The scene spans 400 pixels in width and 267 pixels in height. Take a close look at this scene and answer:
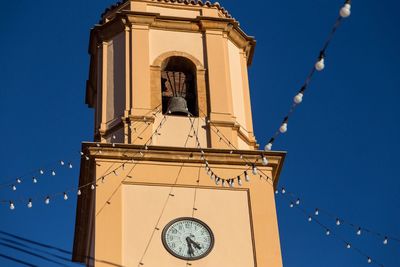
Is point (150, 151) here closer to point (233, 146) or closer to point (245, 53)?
point (233, 146)

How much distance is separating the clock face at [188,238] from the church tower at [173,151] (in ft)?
0.06

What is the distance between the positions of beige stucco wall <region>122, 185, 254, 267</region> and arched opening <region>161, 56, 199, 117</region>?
215 cm

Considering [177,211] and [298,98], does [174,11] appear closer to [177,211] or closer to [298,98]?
[177,211]

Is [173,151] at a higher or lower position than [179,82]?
lower

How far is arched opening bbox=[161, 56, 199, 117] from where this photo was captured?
22234 mm

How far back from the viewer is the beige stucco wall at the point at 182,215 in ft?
64.3

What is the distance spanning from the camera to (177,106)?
856 inches

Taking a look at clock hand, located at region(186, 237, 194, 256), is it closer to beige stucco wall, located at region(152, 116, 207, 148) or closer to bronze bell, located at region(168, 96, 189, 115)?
beige stucco wall, located at region(152, 116, 207, 148)

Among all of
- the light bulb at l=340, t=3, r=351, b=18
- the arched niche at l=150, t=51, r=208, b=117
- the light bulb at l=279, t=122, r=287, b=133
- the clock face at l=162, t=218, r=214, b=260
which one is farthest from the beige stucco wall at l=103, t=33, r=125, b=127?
the light bulb at l=340, t=3, r=351, b=18

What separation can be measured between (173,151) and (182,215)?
4.35 feet

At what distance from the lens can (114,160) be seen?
67.7 feet

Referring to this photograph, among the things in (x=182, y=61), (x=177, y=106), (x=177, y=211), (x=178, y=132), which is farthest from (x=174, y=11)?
(x=177, y=211)

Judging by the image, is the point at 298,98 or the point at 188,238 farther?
the point at 188,238


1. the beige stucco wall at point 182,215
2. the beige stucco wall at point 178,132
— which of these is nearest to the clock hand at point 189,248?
the beige stucco wall at point 182,215
